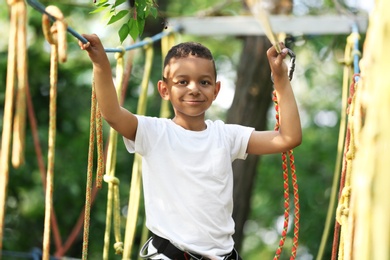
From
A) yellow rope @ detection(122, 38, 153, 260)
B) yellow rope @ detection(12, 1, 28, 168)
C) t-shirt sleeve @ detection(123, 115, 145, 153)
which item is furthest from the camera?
yellow rope @ detection(122, 38, 153, 260)

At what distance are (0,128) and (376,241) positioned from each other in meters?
6.82

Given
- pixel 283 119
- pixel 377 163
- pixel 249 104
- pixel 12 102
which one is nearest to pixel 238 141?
pixel 283 119

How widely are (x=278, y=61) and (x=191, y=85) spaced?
0.30 m

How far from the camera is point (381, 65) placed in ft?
4.59

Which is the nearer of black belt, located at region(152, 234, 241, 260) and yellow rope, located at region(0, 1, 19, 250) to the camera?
yellow rope, located at region(0, 1, 19, 250)

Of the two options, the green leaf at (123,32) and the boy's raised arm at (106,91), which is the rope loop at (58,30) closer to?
the boy's raised arm at (106,91)

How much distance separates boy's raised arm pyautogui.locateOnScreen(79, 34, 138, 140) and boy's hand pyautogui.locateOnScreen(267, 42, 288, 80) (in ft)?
1.57

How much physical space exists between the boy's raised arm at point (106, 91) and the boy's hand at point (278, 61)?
0.48 metres

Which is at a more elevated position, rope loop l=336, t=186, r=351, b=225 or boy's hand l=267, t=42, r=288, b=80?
boy's hand l=267, t=42, r=288, b=80

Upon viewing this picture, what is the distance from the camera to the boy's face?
2.92 meters

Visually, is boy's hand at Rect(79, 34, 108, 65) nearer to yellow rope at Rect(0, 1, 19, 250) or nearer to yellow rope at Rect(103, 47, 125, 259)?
yellow rope at Rect(0, 1, 19, 250)

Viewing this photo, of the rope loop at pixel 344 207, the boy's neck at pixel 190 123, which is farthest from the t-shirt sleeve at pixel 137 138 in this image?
the rope loop at pixel 344 207

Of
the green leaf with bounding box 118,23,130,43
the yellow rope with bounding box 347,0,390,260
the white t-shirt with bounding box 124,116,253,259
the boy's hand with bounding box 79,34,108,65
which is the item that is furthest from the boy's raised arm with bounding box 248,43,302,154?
the yellow rope with bounding box 347,0,390,260

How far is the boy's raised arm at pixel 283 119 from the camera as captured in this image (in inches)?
114
